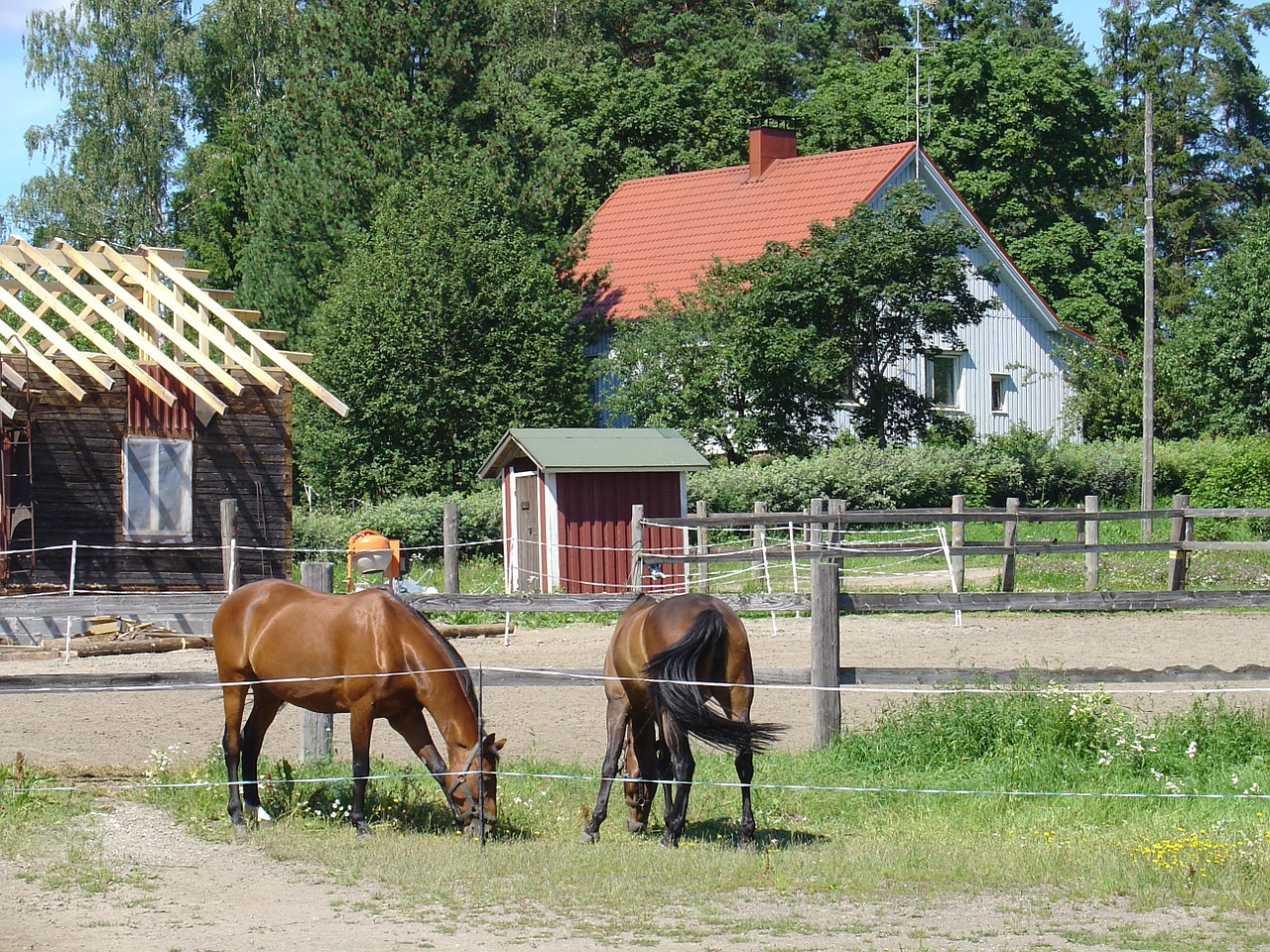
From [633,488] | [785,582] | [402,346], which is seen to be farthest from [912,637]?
[402,346]

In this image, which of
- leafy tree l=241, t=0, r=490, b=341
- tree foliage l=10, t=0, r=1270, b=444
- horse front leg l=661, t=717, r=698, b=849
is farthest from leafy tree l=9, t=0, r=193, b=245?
horse front leg l=661, t=717, r=698, b=849

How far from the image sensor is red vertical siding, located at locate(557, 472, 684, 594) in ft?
72.8

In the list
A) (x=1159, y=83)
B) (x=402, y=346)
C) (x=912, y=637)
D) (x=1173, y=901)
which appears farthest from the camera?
(x=1159, y=83)

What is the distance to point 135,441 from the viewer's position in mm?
19734

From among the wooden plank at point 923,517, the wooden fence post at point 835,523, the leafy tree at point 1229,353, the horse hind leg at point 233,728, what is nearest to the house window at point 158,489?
the wooden plank at point 923,517

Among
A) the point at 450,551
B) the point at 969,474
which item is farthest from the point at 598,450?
the point at 969,474

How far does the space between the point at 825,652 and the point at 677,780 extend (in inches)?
86.4

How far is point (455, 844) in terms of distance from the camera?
24.9 ft

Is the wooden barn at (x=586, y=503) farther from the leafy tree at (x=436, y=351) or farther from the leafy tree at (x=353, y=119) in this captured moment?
the leafy tree at (x=353, y=119)

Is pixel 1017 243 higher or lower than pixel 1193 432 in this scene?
higher

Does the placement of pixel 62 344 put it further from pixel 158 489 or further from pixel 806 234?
pixel 806 234

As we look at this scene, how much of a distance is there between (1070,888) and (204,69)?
146 ft

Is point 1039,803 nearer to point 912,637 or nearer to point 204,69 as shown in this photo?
point 912,637

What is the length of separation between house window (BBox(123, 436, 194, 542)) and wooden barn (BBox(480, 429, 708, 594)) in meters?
4.53
